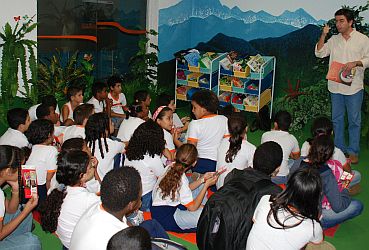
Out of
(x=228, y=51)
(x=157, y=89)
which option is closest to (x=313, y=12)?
(x=228, y=51)

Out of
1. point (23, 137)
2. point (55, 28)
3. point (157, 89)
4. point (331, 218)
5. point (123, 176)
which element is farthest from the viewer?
point (157, 89)

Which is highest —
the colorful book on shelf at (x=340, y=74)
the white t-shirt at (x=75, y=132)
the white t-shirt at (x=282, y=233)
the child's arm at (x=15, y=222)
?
the colorful book on shelf at (x=340, y=74)

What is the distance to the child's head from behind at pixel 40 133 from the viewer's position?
451 centimetres

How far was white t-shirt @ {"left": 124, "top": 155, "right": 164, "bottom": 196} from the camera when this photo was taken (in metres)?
4.42

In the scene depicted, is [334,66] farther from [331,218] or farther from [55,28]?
[55,28]

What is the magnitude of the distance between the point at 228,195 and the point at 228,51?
619 centimetres

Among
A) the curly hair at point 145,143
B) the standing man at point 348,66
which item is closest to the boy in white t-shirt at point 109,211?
the curly hair at point 145,143

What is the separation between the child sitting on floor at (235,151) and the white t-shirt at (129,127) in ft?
3.89

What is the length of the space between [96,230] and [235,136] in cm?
219

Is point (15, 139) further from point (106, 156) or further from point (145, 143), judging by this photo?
point (145, 143)

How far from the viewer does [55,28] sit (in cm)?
771

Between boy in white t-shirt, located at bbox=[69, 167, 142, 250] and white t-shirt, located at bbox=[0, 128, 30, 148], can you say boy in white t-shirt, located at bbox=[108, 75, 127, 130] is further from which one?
boy in white t-shirt, located at bbox=[69, 167, 142, 250]

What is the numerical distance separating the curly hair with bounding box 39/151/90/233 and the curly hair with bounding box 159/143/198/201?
75 cm

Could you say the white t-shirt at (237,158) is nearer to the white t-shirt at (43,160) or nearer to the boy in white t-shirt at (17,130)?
the white t-shirt at (43,160)
